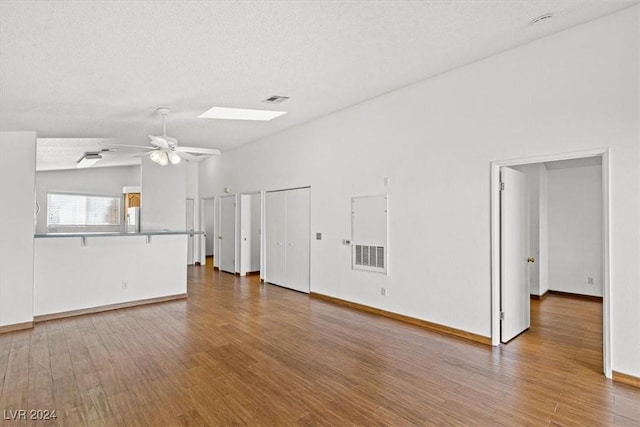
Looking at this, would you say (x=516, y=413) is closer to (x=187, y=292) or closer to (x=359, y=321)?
(x=359, y=321)

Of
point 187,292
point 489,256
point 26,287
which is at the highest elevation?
point 489,256

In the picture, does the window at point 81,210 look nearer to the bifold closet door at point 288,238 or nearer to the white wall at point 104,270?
the white wall at point 104,270

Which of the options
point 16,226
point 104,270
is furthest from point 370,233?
point 16,226

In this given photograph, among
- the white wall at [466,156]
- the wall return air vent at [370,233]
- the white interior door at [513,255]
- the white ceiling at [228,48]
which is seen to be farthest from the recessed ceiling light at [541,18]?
the wall return air vent at [370,233]

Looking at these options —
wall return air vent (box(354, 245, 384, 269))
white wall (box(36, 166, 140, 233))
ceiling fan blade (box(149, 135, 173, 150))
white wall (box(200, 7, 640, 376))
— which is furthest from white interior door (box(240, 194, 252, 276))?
white wall (box(36, 166, 140, 233))

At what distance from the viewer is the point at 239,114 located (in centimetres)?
554

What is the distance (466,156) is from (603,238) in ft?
4.97

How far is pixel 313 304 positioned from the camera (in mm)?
5512

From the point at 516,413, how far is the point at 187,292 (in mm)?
5631

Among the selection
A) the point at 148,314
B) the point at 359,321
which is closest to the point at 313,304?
the point at 359,321

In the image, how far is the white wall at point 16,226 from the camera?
14.0 ft

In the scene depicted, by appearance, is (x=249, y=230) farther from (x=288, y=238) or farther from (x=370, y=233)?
(x=370, y=233)

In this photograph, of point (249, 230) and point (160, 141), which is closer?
point (160, 141)

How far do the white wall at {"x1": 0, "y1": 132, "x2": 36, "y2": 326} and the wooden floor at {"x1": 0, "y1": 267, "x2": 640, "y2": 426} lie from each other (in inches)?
16.7
